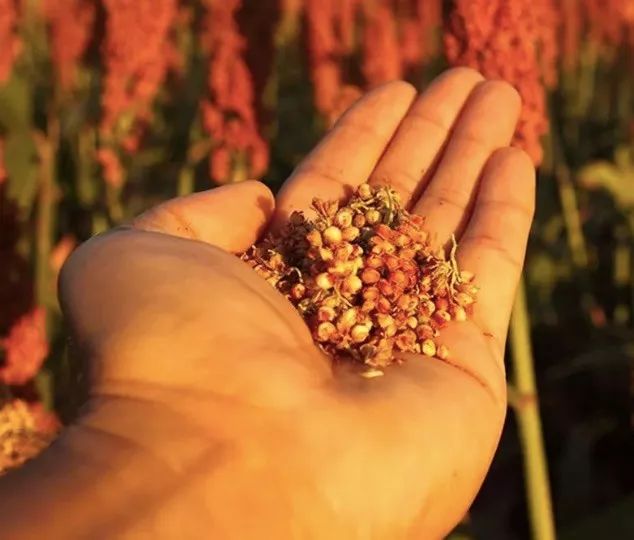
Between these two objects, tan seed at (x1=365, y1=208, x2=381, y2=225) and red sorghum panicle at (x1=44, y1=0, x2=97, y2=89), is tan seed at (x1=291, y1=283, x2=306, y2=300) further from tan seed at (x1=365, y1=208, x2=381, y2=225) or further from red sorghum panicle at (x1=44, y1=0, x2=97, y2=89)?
red sorghum panicle at (x1=44, y1=0, x2=97, y2=89)

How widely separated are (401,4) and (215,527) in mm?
4229

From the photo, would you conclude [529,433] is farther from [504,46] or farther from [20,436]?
[20,436]

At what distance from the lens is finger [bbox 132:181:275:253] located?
1434 mm

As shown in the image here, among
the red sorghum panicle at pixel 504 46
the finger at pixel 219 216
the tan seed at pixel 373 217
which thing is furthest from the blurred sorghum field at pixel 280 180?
the tan seed at pixel 373 217

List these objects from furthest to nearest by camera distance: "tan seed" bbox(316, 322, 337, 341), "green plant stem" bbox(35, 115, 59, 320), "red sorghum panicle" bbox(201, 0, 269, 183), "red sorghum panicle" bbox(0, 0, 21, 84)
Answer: "red sorghum panicle" bbox(0, 0, 21, 84), "red sorghum panicle" bbox(201, 0, 269, 183), "green plant stem" bbox(35, 115, 59, 320), "tan seed" bbox(316, 322, 337, 341)

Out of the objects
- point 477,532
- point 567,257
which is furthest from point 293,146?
point 477,532

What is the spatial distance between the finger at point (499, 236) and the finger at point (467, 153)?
0.11ft

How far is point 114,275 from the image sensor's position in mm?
1217

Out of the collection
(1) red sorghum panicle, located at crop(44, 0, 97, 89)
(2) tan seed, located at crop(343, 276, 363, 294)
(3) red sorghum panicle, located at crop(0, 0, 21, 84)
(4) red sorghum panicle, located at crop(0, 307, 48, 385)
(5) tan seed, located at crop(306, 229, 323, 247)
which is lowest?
(4) red sorghum panicle, located at crop(0, 307, 48, 385)

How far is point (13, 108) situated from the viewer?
2896 millimetres

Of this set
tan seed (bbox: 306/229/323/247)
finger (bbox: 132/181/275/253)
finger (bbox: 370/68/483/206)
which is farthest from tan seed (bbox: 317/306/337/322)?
finger (bbox: 370/68/483/206)

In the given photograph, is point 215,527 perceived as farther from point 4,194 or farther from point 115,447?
point 4,194

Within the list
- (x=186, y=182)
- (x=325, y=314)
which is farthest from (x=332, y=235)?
(x=186, y=182)

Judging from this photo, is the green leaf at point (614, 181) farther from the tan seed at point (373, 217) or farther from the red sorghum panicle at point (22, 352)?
the red sorghum panicle at point (22, 352)
